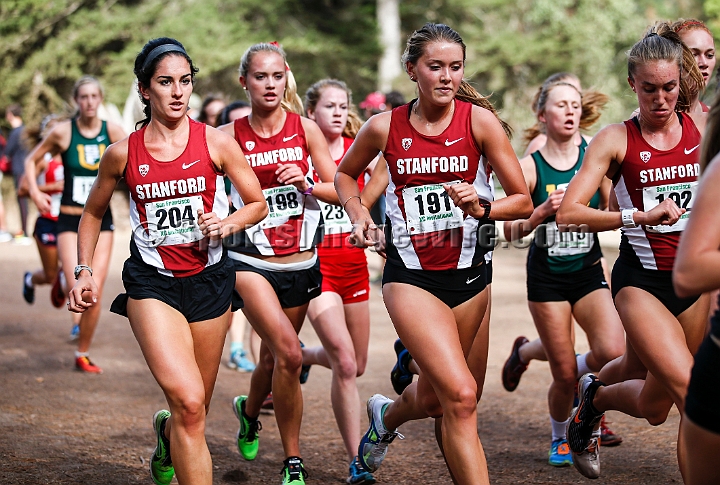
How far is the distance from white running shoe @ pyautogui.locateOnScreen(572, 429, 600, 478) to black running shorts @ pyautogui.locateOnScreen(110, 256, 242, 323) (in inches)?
82.6

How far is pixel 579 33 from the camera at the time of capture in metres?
27.1

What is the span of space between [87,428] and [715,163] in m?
4.74

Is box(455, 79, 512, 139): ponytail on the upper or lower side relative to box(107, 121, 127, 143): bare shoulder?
lower

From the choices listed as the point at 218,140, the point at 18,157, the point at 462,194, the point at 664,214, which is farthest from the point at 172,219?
the point at 18,157

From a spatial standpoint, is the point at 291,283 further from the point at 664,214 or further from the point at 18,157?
the point at 18,157

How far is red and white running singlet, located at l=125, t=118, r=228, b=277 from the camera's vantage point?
4.14 meters

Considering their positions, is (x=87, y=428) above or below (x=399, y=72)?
below

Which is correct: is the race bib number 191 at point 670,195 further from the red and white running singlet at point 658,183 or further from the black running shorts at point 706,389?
the black running shorts at point 706,389

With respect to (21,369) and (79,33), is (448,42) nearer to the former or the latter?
(21,369)

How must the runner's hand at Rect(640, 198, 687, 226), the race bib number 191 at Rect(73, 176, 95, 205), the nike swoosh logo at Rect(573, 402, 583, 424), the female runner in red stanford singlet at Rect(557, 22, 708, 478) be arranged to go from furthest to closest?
the race bib number 191 at Rect(73, 176, 95, 205) < the nike swoosh logo at Rect(573, 402, 583, 424) < the female runner in red stanford singlet at Rect(557, 22, 708, 478) < the runner's hand at Rect(640, 198, 687, 226)

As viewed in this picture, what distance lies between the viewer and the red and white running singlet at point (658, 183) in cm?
416

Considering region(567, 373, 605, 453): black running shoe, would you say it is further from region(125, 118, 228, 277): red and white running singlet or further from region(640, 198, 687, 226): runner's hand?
region(125, 118, 228, 277): red and white running singlet

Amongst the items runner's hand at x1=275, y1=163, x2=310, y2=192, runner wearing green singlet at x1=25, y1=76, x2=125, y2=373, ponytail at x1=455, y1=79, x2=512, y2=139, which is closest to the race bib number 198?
runner's hand at x1=275, y1=163, x2=310, y2=192

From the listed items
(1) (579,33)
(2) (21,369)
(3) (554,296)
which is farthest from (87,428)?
(1) (579,33)
